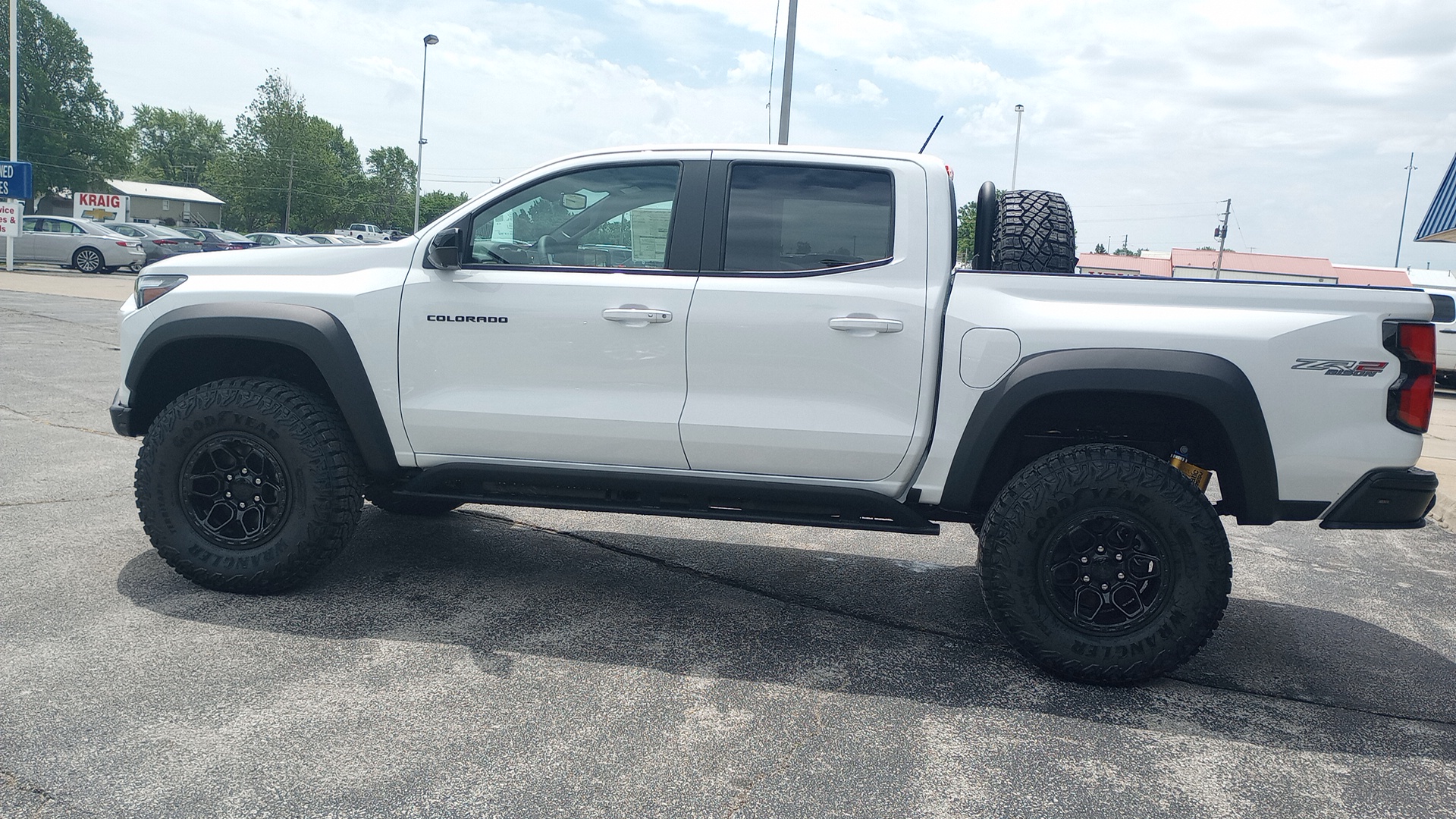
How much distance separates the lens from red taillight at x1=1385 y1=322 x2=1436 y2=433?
12.1 ft

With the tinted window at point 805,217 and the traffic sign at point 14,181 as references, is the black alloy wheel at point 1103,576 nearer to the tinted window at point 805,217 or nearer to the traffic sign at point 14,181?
the tinted window at point 805,217

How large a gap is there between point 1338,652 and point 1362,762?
4.02ft

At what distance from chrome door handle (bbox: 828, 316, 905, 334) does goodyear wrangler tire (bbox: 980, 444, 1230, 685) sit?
2.41ft

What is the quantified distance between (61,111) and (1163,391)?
82962 millimetres

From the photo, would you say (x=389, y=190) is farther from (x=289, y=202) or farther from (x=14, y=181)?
(x=14, y=181)

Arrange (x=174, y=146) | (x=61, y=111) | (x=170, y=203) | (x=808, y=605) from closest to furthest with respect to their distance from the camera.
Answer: (x=808, y=605), (x=61, y=111), (x=170, y=203), (x=174, y=146)

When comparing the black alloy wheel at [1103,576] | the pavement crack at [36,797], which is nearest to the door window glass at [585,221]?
the black alloy wheel at [1103,576]

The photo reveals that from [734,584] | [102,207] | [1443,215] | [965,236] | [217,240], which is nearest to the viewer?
[734,584]

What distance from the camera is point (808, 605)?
15.7 ft

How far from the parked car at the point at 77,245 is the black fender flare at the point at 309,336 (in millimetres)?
27318

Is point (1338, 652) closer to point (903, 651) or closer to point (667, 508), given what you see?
point (903, 651)

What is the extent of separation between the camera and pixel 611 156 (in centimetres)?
439

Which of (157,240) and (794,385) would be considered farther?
(157,240)

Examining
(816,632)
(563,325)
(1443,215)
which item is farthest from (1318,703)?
(1443,215)
